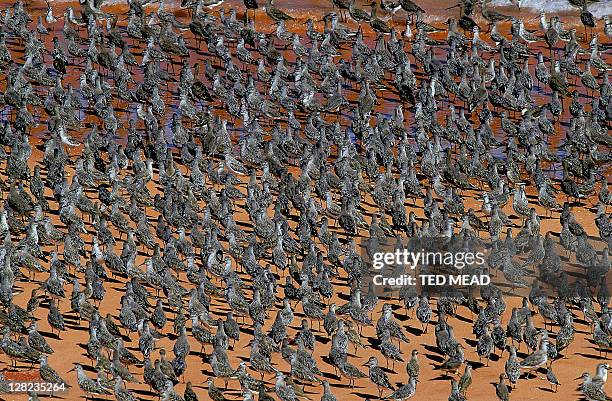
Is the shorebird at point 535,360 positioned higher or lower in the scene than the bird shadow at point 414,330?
lower

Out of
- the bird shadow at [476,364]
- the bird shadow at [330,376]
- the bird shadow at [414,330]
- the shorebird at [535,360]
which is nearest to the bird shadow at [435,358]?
the bird shadow at [476,364]

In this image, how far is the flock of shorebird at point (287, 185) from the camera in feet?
132

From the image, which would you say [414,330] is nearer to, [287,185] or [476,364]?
[476,364]

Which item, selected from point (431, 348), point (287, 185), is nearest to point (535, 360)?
point (431, 348)

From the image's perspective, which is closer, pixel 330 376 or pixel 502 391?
pixel 502 391

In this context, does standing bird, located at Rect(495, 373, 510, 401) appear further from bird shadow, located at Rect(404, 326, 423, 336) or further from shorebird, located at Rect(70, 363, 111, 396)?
shorebird, located at Rect(70, 363, 111, 396)

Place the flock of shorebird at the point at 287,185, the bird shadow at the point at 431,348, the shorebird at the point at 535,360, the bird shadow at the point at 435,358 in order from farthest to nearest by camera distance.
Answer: the bird shadow at the point at 431,348 → the bird shadow at the point at 435,358 → the flock of shorebird at the point at 287,185 → the shorebird at the point at 535,360

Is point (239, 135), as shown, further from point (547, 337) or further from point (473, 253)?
point (547, 337)

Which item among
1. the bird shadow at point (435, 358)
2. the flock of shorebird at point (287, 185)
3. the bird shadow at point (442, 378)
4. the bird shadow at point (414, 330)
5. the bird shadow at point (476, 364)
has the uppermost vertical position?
the flock of shorebird at point (287, 185)

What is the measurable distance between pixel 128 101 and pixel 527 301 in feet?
52.8

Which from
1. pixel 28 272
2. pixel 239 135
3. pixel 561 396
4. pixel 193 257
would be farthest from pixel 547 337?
pixel 239 135

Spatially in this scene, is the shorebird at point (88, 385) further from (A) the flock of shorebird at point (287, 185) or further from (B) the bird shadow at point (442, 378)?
(B) the bird shadow at point (442, 378)

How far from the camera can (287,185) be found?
47969mm

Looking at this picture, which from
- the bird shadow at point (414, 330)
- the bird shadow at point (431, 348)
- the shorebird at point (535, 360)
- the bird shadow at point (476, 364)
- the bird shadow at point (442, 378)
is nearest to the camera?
the shorebird at point (535, 360)
